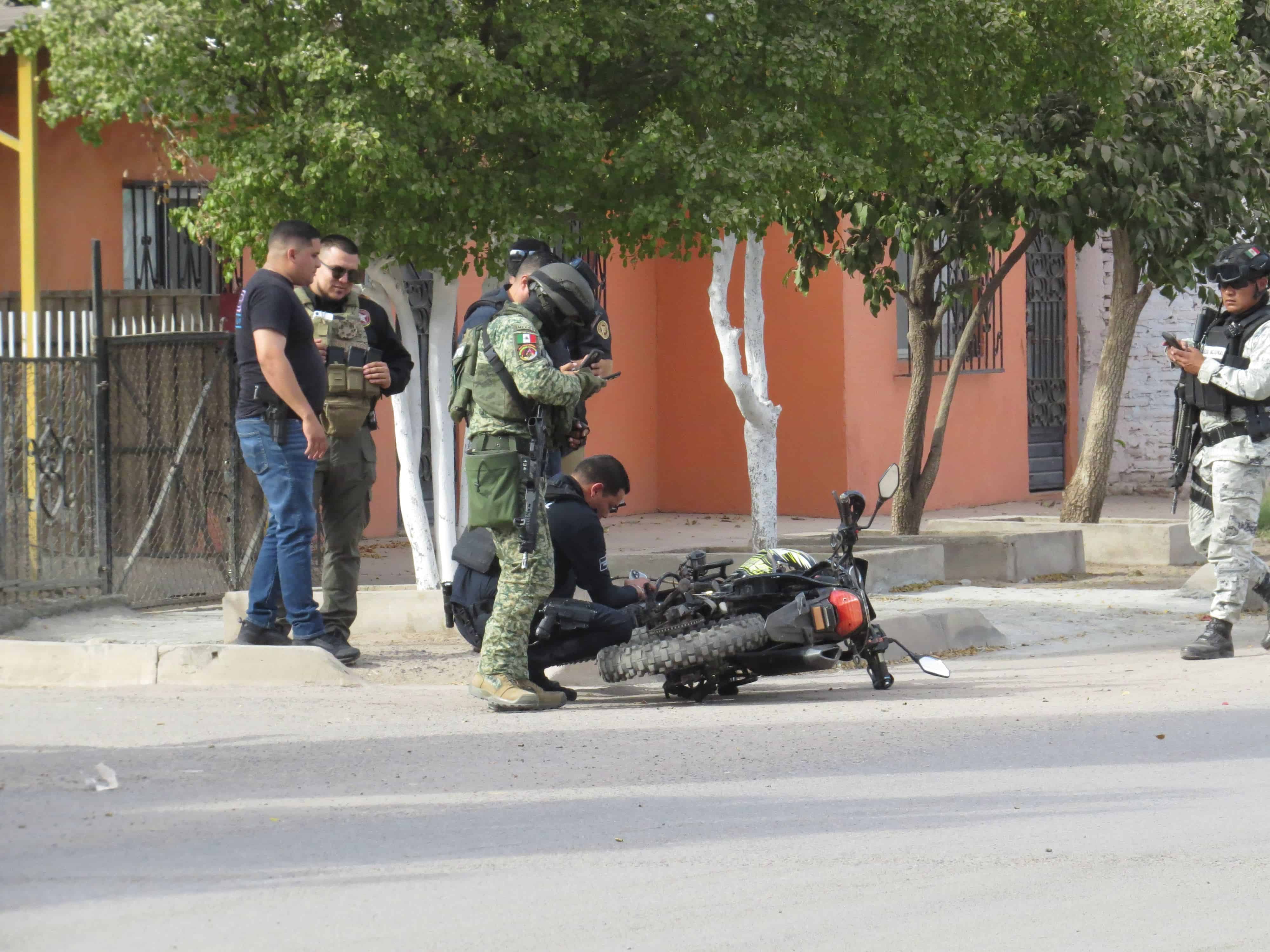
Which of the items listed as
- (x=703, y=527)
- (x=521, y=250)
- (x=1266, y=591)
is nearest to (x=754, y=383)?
(x=1266, y=591)

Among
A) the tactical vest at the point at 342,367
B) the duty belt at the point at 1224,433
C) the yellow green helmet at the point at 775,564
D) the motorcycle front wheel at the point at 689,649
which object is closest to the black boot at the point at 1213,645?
the duty belt at the point at 1224,433

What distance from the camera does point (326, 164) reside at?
7906 millimetres

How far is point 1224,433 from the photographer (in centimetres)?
846

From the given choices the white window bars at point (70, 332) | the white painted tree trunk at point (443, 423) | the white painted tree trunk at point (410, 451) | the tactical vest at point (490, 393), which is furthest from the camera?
the white window bars at point (70, 332)

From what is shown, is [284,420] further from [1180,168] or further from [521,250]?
[1180,168]

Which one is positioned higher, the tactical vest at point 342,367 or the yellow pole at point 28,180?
the yellow pole at point 28,180

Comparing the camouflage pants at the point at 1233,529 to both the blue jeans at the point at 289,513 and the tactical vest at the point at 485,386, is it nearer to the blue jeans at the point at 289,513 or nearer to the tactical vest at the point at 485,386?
the tactical vest at the point at 485,386

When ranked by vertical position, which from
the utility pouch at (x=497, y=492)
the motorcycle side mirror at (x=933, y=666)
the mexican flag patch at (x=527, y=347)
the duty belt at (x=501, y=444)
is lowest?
the motorcycle side mirror at (x=933, y=666)

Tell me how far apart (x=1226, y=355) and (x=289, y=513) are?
447 cm

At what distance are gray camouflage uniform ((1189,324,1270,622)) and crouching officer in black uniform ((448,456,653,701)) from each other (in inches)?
118

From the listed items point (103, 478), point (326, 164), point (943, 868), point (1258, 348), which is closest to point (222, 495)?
point (103, 478)

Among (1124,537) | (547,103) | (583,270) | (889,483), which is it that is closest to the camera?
(889,483)

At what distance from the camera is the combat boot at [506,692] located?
22.0 feet

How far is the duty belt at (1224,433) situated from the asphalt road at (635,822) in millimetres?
1632
